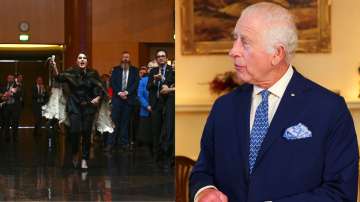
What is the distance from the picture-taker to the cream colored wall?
520cm

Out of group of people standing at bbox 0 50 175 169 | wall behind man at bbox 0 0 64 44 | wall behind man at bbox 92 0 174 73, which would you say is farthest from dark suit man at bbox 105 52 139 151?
wall behind man at bbox 0 0 64 44

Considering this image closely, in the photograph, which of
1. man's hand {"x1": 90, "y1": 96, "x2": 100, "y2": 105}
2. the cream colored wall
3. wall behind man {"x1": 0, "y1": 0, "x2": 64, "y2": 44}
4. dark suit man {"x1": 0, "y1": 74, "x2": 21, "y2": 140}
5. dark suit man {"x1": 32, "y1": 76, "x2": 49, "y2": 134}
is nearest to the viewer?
the cream colored wall

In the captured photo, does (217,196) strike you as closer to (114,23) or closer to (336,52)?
(336,52)

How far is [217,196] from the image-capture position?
2.27m

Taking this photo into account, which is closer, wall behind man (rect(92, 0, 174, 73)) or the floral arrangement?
the floral arrangement

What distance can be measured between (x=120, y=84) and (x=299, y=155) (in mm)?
11120

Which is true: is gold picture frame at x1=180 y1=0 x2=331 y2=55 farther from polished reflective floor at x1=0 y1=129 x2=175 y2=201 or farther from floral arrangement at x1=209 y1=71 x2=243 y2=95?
polished reflective floor at x1=0 y1=129 x2=175 y2=201

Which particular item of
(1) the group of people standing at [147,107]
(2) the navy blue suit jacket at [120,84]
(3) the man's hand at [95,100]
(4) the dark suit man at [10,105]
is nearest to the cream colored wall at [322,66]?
(1) the group of people standing at [147,107]

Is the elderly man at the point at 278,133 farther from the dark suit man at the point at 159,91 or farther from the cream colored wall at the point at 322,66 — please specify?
the dark suit man at the point at 159,91

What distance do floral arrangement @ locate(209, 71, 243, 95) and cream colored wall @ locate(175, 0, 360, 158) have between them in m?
0.04

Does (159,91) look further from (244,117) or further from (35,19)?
(35,19)

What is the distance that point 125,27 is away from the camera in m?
21.7

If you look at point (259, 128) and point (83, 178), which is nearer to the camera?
point (259, 128)

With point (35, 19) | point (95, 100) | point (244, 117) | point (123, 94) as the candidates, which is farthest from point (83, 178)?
point (35, 19)
